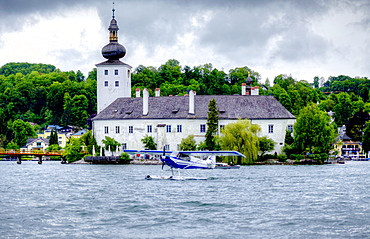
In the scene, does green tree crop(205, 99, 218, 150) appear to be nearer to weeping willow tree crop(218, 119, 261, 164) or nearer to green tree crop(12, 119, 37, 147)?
weeping willow tree crop(218, 119, 261, 164)

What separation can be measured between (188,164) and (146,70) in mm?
81380

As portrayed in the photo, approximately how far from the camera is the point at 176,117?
76.4 metres

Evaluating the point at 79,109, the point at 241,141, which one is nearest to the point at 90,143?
the point at 241,141

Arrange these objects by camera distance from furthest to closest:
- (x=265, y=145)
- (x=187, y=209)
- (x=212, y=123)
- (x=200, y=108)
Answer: (x=200, y=108) → (x=212, y=123) → (x=265, y=145) → (x=187, y=209)

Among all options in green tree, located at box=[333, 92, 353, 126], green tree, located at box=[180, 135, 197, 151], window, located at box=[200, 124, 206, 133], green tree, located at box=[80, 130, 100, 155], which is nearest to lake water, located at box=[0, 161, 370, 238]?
green tree, located at box=[180, 135, 197, 151]

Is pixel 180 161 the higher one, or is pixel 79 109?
pixel 79 109

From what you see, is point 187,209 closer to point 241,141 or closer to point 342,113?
point 241,141

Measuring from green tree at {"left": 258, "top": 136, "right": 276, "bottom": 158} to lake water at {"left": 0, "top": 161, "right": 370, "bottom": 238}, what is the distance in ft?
92.9

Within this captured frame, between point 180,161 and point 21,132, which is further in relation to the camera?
point 21,132

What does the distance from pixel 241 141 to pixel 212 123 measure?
637 centimetres

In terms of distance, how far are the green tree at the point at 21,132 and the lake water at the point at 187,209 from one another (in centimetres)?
8264

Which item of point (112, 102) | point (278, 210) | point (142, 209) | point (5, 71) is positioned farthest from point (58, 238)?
point (5, 71)

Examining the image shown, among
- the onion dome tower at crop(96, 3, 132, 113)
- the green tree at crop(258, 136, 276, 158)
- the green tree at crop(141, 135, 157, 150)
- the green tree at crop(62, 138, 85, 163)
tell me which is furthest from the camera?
the onion dome tower at crop(96, 3, 132, 113)

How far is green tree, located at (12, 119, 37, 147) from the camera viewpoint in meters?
124
